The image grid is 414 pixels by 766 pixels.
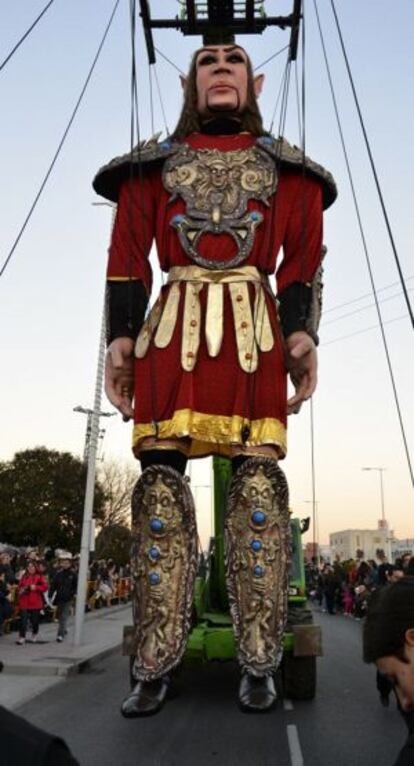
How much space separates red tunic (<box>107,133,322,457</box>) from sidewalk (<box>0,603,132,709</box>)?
502cm

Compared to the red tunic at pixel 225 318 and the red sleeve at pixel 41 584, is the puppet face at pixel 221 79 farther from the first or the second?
the red sleeve at pixel 41 584

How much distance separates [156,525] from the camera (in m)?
3.09

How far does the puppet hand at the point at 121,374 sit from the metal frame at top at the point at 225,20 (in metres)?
1.79

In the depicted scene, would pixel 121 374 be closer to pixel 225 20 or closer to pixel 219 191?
pixel 219 191

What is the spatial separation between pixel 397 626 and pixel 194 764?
3829 millimetres

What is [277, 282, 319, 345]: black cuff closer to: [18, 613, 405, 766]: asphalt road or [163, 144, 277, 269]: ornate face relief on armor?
[163, 144, 277, 269]: ornate face relief on armor

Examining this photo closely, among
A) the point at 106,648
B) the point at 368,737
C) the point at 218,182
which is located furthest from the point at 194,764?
the point at 106,648

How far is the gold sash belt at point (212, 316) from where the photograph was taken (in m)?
3.35

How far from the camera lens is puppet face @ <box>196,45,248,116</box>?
376 cm

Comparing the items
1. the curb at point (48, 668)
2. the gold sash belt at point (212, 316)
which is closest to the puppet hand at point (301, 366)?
the gold sash belt at point (212, 316)

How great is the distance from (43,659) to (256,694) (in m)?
8.03

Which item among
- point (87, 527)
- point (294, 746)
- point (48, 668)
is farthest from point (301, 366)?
point (87, 527)

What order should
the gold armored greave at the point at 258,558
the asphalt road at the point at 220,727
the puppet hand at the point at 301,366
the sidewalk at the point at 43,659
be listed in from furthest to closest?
the sidewalk at the point at 43,659 → the asphalt road at the point at 220,727 → the puppet hand at the point at 301,366 → the gold armored greave at the point at 258,558

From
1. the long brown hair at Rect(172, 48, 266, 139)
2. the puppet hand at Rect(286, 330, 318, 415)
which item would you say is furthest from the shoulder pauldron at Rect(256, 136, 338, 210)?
the puppet hand at Rect(286, 330, 318, 415)
